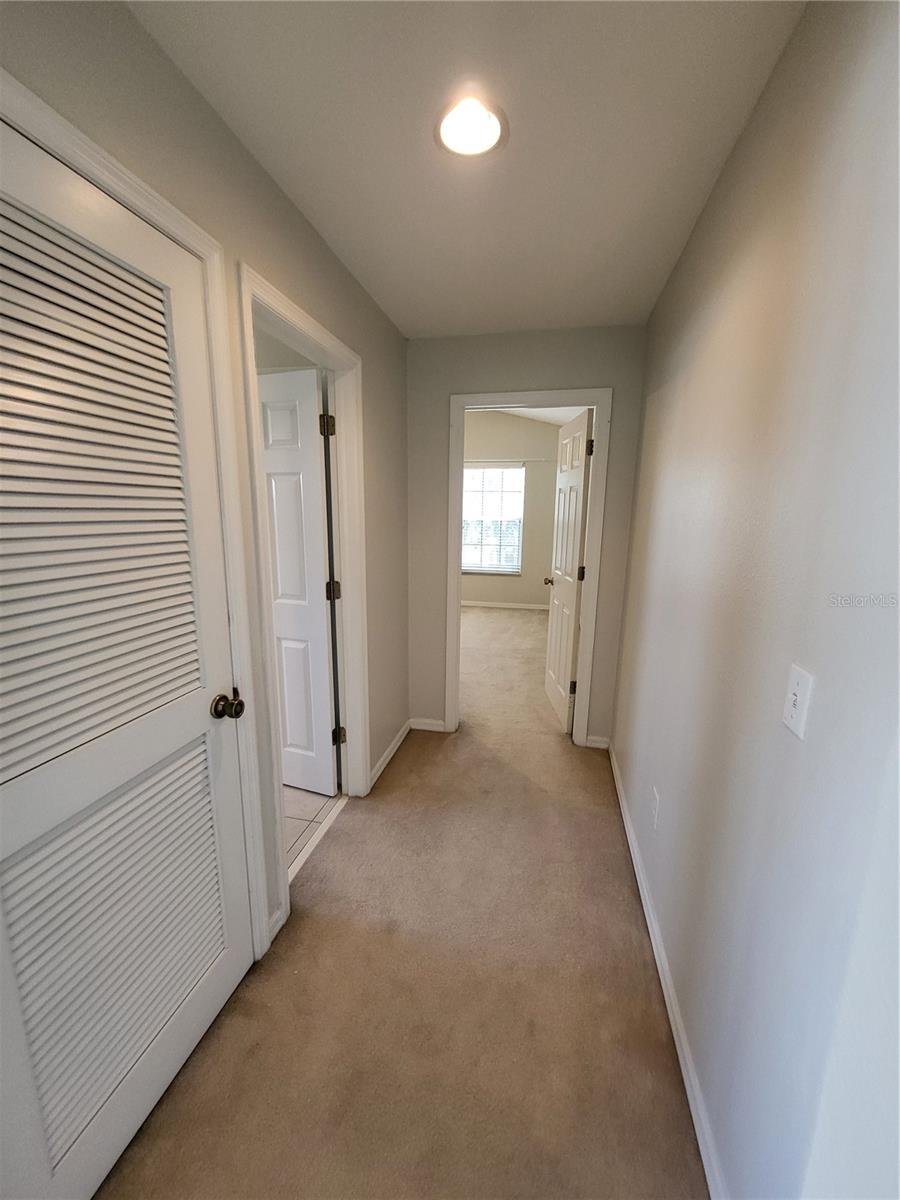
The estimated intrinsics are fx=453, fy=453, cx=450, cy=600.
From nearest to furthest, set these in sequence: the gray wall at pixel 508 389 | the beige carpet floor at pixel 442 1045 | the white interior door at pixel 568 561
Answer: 1. the beige carpet floor at pixel 442 1045
2. the gray wall at pixel 508 389
3. the white interior door at pixel 568 561

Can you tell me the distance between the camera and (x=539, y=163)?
1.29 metres

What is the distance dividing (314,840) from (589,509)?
2234mm

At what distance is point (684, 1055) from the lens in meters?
1.21

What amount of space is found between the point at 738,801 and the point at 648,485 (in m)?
1.56

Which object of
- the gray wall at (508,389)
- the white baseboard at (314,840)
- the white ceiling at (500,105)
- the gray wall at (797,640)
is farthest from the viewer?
the gray wall at (508,389)

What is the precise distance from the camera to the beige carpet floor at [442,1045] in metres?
1.03

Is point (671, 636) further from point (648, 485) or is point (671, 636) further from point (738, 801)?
point (648, 485)

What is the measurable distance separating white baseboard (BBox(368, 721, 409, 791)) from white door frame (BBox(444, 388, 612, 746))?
361 millimetres

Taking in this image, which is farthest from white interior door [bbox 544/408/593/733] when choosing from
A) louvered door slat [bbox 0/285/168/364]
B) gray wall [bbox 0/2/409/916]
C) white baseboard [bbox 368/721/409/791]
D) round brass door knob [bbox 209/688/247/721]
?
louvered door slat [bbox 0/285/168/364]

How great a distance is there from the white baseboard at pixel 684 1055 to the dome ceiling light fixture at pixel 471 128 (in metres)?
2.42

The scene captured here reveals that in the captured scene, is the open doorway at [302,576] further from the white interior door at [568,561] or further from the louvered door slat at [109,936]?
the white interior door at [568,561]

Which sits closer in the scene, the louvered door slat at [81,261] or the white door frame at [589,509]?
the louvered door slat at [81,261]

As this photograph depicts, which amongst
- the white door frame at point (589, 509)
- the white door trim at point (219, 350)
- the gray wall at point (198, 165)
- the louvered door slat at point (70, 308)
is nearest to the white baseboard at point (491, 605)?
the white door frame at point (589, 509)

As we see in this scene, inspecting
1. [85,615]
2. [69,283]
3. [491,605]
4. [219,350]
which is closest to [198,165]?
[219,350]
